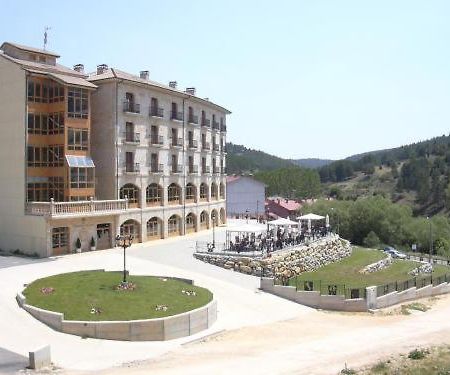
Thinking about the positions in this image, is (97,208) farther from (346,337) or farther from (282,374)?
(282,374)

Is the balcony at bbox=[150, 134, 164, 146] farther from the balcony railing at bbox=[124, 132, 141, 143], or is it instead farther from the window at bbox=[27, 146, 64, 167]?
the window at bbox=[27, 146, 64, 167]

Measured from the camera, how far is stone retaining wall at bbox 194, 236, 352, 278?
126 ft

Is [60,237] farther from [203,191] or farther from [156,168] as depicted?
[203,191]

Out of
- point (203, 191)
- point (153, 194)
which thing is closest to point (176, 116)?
point (153, 194)

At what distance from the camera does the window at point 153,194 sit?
48719 mm

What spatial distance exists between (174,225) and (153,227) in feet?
11.8

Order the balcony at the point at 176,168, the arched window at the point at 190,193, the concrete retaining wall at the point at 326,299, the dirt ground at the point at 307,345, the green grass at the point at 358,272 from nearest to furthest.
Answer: the dirt ground at the point at 307,345 < the concrete retaining wall at the point at 326,299 < the green grass at the point at 358,272 < the balcony at the point at 176,168 < the arched window at the point at 190,193

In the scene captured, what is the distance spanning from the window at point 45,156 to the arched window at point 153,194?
9.75 metres

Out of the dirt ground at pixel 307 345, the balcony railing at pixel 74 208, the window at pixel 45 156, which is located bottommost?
the dirt ground at pixel 307 345

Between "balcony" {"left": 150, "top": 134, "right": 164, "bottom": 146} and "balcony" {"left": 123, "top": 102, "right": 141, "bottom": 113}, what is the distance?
3.14m

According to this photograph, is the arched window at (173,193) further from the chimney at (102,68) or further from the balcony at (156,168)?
the chimney at (102,68)

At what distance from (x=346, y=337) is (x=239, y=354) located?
6.87 m

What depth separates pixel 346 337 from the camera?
88.6 feet

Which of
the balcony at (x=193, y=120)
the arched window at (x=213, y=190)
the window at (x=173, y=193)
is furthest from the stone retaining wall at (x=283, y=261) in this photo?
the balcony at (x=193, y=120)
